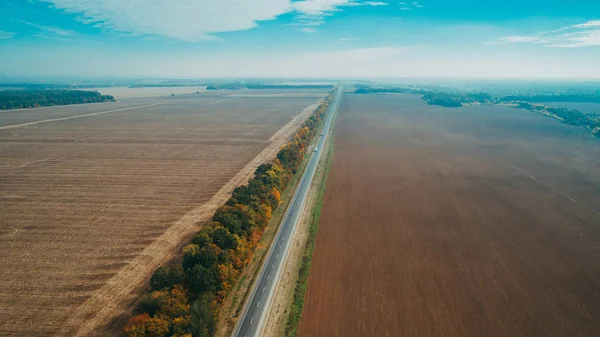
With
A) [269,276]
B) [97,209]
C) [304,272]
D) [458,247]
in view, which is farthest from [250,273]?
[97,209]

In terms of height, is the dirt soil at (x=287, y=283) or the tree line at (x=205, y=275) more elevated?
the tree line at (x=205, y=275)

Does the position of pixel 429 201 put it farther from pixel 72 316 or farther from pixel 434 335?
pixel 72 316

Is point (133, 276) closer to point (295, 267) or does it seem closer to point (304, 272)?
point (295, 267)

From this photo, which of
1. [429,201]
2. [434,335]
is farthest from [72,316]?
[429,201]

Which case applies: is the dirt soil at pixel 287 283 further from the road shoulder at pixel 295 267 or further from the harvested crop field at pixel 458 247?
the harvested crop field at pixel 458 247

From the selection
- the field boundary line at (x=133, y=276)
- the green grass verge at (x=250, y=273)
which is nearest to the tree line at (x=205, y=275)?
the green grass verge at (x=250, y=273)

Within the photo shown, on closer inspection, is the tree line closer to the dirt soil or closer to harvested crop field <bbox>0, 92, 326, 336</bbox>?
harvested crop field <bbox>0, 92, 326, 336</bbox>
